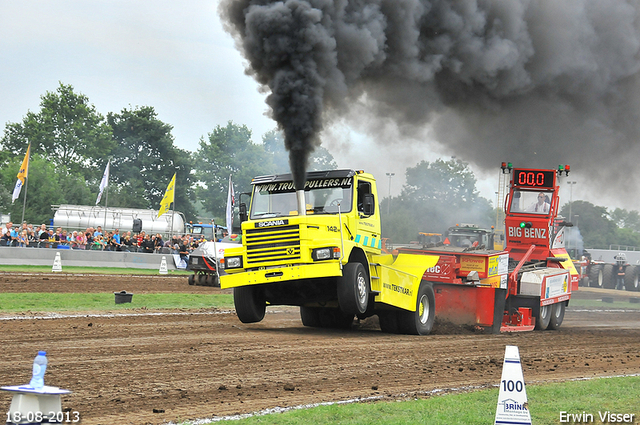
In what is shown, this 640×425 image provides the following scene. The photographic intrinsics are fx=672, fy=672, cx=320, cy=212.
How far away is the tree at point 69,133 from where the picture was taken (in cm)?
7773

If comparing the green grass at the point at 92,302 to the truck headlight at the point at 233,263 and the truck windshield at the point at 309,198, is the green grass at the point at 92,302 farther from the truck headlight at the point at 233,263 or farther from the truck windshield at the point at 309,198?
the truck windshield at the point at 309,198

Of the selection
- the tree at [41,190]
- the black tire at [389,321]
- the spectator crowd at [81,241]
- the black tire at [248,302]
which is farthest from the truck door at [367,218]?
the tree at [41,190]

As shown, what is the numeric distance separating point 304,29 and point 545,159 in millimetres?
8475

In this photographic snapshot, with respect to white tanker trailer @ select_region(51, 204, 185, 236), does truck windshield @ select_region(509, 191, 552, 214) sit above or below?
below

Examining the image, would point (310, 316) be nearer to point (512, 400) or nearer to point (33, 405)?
point (512, 400)

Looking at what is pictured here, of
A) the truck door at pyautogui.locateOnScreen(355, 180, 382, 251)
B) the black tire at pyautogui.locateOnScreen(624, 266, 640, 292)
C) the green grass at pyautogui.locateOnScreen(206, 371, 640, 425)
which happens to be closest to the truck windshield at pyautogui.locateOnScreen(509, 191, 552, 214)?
the truck door at pyautogui.locateOnScreen(355, 180, 382, 251)

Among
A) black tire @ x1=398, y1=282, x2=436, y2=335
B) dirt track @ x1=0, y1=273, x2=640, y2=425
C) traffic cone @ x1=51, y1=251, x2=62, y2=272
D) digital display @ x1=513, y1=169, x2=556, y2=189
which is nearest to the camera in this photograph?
dirt track @ x1=0, y1=273, x2=640, y2=425

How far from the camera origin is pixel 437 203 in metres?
36.1

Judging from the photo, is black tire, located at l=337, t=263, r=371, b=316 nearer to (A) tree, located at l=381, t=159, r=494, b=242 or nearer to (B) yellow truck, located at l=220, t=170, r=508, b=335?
(B) yellow truck, located at l=220, t=170, r=508, b=335

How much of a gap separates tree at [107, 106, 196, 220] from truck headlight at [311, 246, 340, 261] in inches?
2694

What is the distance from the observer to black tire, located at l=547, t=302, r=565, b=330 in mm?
16453

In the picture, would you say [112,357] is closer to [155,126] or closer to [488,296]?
[488,296]

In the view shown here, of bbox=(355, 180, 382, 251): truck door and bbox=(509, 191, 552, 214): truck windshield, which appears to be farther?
bbox=(509, 191, 552, 214): truck windshield

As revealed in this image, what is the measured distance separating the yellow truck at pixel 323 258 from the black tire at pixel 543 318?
136 inches
